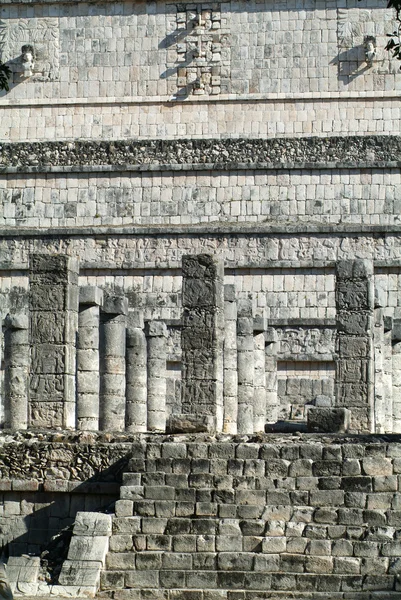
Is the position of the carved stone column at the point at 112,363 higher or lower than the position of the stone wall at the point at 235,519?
higher

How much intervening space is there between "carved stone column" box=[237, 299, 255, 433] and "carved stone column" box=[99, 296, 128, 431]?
2.94 meters

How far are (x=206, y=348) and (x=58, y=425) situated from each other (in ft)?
7.39

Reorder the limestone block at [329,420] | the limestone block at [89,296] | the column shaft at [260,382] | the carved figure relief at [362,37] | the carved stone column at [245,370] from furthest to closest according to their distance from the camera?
the carved figure relief at [362,37]
the column shaft at [260,382]
the carved stone column at [245,370]
the limestone block at [89,296]
the limestone block at [329,420]

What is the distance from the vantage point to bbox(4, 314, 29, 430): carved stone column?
83.6 ft

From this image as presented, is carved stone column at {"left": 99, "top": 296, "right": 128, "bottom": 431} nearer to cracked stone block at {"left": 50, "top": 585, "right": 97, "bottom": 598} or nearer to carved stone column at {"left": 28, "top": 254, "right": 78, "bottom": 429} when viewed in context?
carved stone column at {"left": 28, "top": 254, "right": 78, "bottom": 429}

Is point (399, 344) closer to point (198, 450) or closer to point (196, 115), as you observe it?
point (196, 115)

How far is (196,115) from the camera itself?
41.0 m

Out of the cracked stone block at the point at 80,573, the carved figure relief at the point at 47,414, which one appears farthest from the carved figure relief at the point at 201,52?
the cracked stone block at the point at 80,573

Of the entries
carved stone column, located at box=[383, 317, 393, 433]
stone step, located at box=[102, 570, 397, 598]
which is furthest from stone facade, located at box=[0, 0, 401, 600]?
carved stone column, located at box=[383, 317, 393, 433]

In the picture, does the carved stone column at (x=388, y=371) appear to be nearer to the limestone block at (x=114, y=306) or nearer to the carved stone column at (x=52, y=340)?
the limestone block at (x=114, y=306)

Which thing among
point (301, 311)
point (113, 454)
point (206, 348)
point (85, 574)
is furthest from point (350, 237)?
point (85, 574)

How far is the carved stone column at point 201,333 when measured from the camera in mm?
23672

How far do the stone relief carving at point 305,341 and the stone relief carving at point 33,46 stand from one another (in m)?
10.6

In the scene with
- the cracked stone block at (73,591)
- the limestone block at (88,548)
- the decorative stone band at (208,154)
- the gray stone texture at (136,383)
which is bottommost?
the cracked stone block at (73,591)
